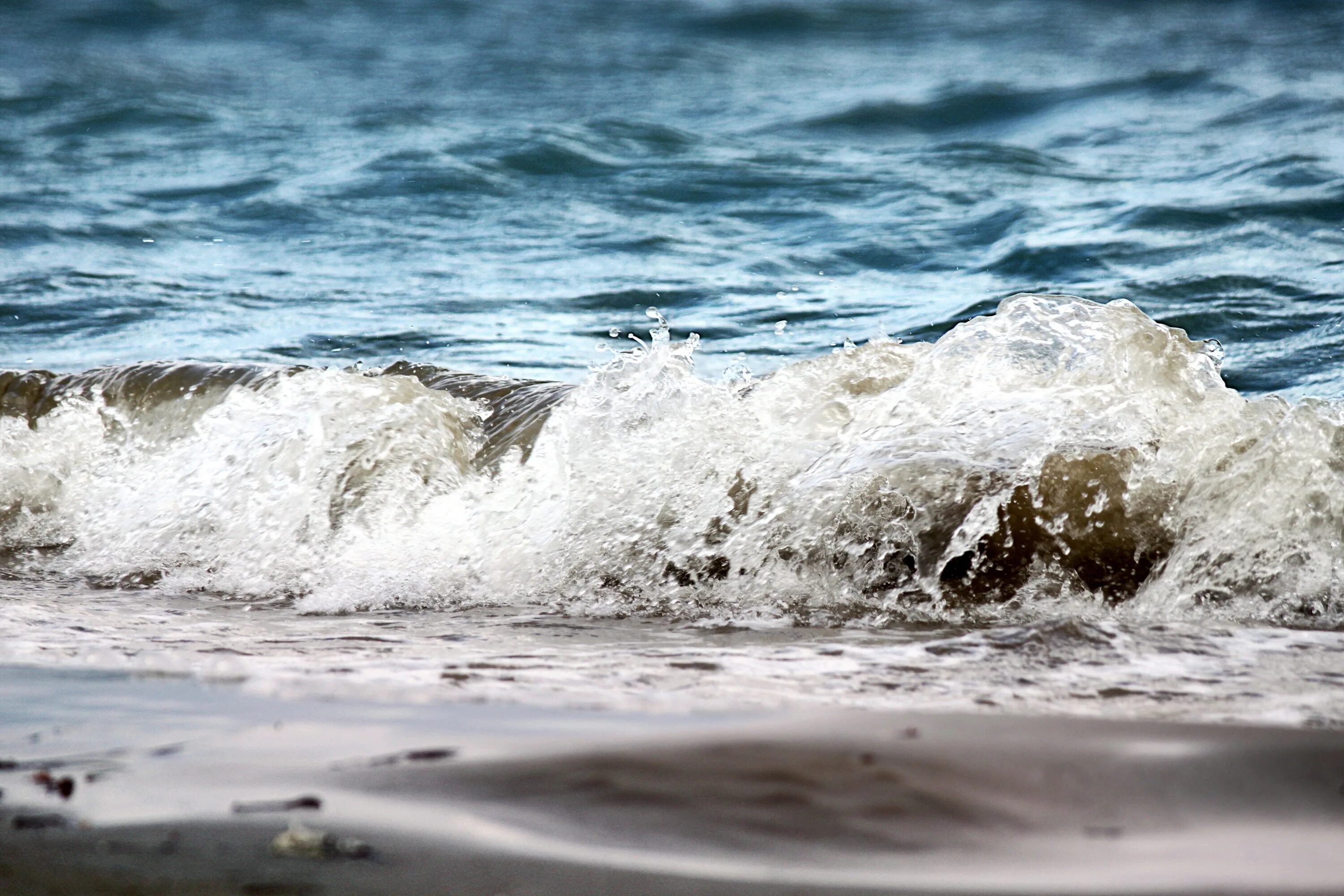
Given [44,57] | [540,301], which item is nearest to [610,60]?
[44,57]

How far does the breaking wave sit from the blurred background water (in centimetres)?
187

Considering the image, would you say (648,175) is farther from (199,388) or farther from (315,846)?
(315,846)

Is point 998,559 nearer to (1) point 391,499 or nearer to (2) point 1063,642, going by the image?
(2) point 1063,642

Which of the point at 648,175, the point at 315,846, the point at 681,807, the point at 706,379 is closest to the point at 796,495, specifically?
the point at 681,807

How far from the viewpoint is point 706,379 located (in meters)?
5.42

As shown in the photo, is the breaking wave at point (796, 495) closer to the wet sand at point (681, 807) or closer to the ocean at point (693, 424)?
the ocean at point (693, 424)

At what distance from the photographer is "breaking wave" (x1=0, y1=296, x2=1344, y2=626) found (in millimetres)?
2939

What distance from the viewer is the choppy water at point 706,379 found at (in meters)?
2.75

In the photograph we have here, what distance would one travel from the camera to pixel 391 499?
12.2ft

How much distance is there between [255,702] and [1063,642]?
135 cm

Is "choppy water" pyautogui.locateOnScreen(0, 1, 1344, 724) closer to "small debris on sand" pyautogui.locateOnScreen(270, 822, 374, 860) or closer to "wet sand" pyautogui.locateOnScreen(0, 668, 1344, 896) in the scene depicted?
"wet sand" pyautogui.locateOnScreen(0, 668, 1344, 896)

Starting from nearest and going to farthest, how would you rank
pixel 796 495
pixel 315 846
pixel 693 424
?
pixel 315 846 < pixel 796 495 < pixel 693 424

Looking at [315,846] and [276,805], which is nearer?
[315,846]

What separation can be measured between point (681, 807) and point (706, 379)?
3.99 metres
